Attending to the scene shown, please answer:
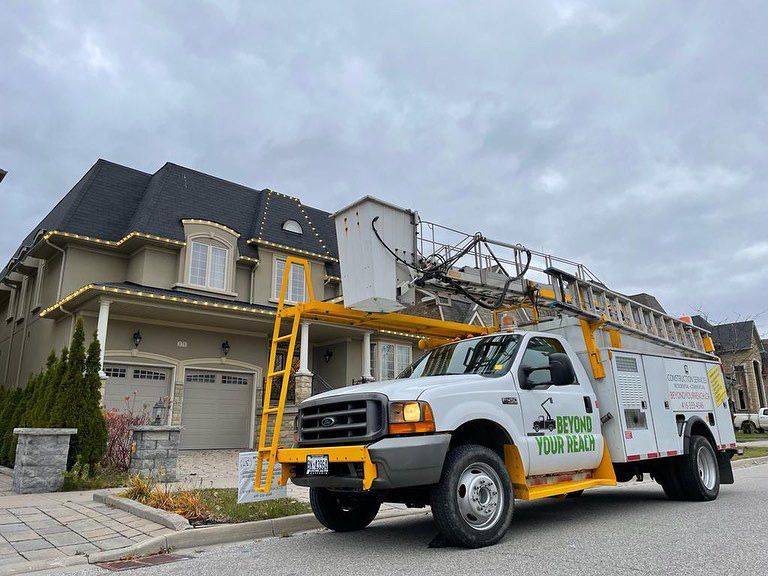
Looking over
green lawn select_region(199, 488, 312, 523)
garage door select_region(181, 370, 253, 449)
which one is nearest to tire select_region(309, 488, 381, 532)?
green lawn select_region(199, 488, 312, 523)

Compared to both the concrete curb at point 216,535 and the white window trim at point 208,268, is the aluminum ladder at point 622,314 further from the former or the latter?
the white window trim at point 208,268

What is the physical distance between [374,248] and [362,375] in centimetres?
1260

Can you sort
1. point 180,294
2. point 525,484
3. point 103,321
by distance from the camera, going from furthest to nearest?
point 180,294 < point 103,321 < point 525,484

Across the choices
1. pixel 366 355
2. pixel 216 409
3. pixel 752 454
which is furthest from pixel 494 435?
pixel 752 454

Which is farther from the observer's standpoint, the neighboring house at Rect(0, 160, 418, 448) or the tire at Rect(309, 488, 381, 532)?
the neighboring house at Rect(0, 160, 418, 448)

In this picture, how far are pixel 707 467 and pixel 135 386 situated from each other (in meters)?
13.3

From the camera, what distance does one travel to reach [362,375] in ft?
60.5

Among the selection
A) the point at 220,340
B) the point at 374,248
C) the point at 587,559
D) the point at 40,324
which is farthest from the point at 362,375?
the point at 587,559

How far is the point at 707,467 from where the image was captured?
7.87m

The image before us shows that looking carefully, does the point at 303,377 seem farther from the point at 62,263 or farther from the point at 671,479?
the point at 671,479

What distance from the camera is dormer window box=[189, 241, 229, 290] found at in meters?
16.4

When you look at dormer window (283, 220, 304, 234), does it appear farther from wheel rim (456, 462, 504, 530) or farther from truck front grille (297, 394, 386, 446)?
wheel rim (456, 462, 504, 530)

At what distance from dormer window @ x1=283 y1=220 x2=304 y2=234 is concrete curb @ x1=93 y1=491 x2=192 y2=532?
12619mm

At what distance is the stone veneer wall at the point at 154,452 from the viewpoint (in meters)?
9.38
